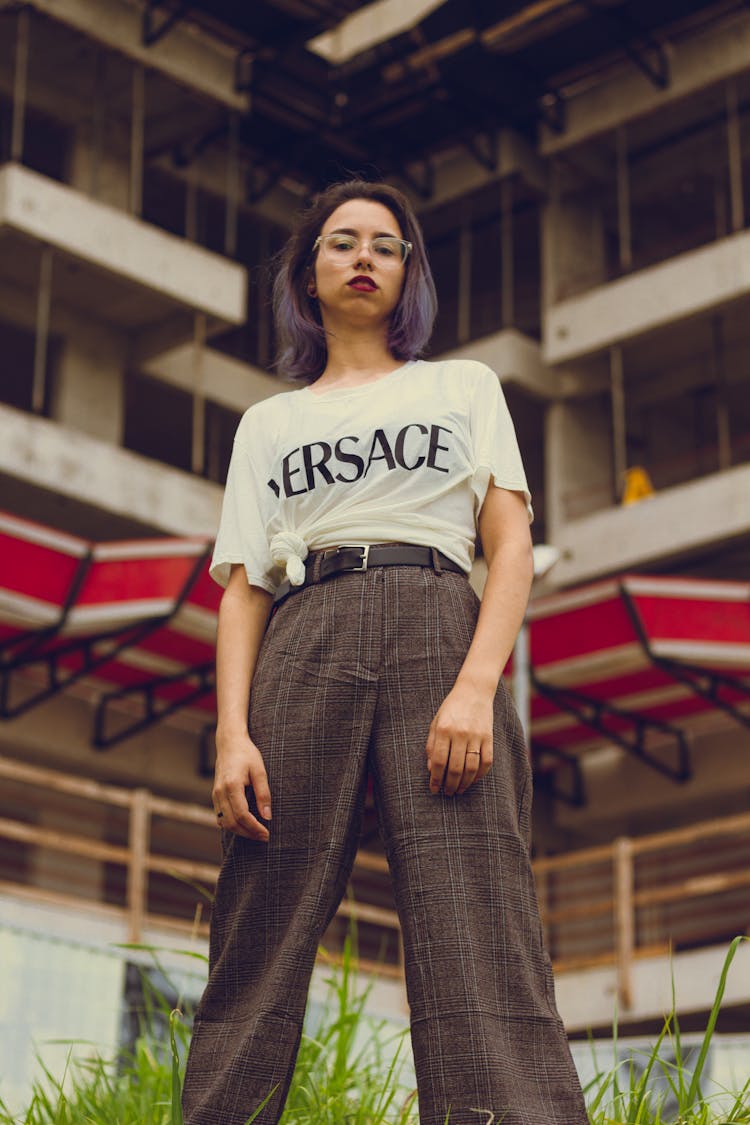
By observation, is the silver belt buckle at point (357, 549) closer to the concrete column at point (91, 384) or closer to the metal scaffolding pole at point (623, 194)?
the concrete column at point (91, 384)

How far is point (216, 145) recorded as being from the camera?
25.3 m

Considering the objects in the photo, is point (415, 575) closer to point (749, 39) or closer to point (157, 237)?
point (157, 237)

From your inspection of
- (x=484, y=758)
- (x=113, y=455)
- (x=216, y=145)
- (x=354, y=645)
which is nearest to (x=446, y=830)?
(x=484, y=758)

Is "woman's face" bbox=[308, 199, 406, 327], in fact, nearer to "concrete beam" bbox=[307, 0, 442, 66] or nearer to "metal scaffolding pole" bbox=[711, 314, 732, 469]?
"metal scaffolding pole" bbox=[711, 314, 732, 469]

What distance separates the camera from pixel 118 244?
2180 centimetres

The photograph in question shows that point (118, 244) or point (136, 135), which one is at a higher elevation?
point (136, 135)

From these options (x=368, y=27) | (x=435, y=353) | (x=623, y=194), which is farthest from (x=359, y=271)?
(x=623, y=194)

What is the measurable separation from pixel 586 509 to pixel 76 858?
7.24 m

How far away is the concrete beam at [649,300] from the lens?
22.7 m

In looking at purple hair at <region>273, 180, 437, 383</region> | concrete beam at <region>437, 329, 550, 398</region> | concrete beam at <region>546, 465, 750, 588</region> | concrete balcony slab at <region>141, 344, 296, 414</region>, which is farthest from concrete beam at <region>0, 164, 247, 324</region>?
purple hair at <region>273, 180, 437, 383</region>

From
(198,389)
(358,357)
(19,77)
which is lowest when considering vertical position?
(358,357)

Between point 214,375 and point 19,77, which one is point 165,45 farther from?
point 214,375

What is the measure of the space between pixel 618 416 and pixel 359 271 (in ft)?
67.8

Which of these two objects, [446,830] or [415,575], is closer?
[446,830]
